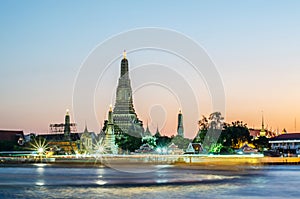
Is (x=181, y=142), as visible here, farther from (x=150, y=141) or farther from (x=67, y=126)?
(x=67, y=126)

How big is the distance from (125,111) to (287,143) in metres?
38.8

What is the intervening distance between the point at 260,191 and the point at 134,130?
98.8 m

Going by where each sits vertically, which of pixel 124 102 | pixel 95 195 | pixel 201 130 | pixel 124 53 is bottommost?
pixel 95 195

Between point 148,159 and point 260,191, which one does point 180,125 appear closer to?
point 148,159

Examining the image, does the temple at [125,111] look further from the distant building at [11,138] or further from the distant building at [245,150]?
the distant building at [245,150]

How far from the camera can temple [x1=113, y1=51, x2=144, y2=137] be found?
12991cm

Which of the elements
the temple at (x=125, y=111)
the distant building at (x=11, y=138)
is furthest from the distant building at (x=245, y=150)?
the distant building at (x=11, y=138)

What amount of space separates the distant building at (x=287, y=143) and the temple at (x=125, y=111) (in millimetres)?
30507

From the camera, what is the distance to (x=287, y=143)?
117 meters

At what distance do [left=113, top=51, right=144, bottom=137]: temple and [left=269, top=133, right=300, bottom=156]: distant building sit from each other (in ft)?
100

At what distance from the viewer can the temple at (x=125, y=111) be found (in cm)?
12991

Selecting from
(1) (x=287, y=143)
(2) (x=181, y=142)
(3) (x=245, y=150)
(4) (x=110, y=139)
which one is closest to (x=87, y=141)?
(4) (x=110, y=139)

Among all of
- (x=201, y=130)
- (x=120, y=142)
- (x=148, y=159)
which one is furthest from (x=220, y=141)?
(x=120, y=142)

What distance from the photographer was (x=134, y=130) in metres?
130
